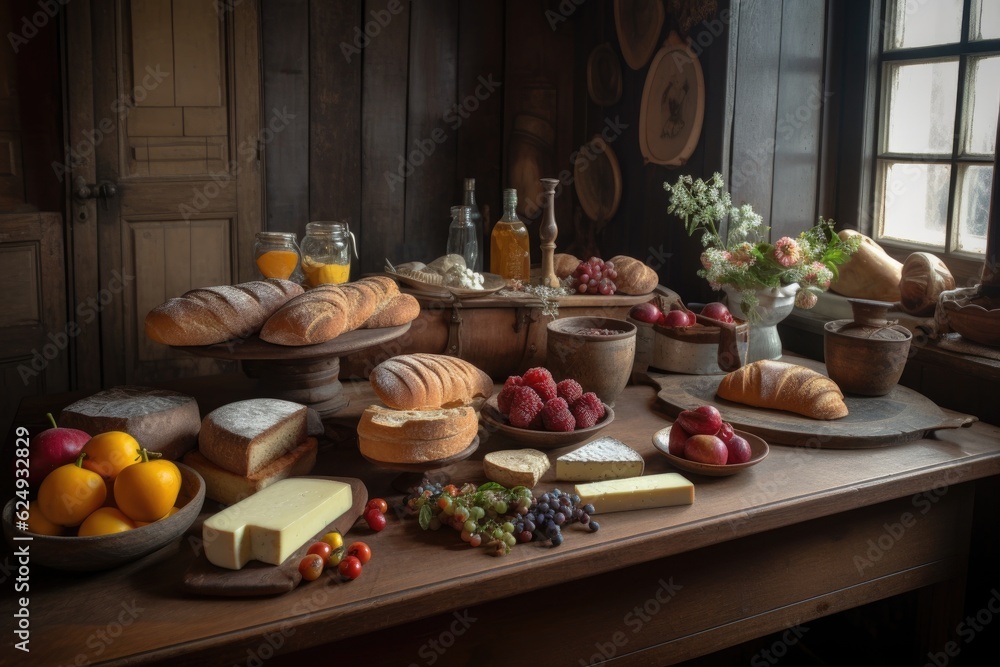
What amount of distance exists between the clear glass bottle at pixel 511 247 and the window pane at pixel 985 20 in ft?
4.27

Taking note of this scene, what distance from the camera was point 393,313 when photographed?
6.60 feet

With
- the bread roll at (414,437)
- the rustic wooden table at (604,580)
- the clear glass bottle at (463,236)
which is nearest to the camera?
the rustic wooden table at (604,580)

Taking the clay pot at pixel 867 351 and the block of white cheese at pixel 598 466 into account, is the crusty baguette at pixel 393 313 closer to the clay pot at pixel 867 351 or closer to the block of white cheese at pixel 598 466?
the block of white cheese at pixel 598 466

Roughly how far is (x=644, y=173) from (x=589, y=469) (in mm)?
1658

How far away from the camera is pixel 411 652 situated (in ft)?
4.57

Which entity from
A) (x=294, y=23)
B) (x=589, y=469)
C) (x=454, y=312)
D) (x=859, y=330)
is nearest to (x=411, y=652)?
(x=589, y=469)

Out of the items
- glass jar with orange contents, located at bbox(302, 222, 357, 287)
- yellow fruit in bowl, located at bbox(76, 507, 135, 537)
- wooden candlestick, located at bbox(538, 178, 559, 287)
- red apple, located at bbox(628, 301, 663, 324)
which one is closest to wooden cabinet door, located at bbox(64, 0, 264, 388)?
glass jar with orange contents, located at bbox(302, 222, 357, 287)

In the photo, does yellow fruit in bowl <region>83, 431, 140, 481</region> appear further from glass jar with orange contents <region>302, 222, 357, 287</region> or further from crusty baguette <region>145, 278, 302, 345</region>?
glass jar with orange contents <region>302, 222, 357, 287</region>

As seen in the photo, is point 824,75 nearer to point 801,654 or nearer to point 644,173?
point 644,173

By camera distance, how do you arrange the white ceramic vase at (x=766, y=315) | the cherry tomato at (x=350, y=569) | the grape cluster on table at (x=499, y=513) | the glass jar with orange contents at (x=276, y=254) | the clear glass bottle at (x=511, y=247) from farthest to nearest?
the clear glass bottle at (x=511, y=247)
the white ceramic vase at (x=766, y=315)
the glass jar with orange contents at (x=276, y=254)
the grape cluster on table at (x=499, y=513)
the cherry tomato at (x=350, y=569)

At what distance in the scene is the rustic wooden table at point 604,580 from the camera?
4.00 feet

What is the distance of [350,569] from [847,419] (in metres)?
1.19

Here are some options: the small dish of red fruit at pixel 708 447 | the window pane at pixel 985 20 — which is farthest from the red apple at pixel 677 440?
the window pane at pixel 985 20

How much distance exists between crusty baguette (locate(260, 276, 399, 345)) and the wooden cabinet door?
5.95 feet
